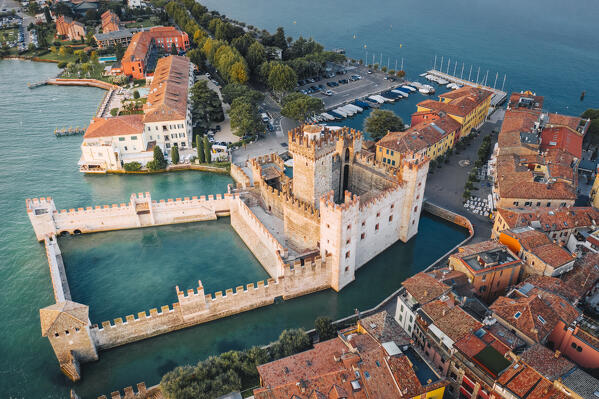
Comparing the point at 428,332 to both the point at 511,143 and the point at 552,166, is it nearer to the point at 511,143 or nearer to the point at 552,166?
the point at 552,166

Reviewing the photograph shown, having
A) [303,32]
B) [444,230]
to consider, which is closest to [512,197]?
[444,230]

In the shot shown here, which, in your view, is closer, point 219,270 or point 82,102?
point 219,270

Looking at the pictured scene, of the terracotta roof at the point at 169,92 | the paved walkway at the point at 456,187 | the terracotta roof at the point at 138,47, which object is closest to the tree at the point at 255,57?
the terracotta roof at the point at 169,92

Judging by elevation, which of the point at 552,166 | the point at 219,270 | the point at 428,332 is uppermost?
the point at 552,166

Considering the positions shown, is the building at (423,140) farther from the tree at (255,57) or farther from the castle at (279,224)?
the tree at (255,57)

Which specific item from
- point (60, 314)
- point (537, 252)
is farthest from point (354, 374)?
point (60, 314)

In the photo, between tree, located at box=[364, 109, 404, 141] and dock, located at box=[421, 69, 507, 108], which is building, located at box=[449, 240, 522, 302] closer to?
tree, located at box=[364, 109, 404, 141]

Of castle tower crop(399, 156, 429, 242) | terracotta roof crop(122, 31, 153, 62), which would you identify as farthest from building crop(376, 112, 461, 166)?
terracotta roof crop(122, 31, 153, 62)
